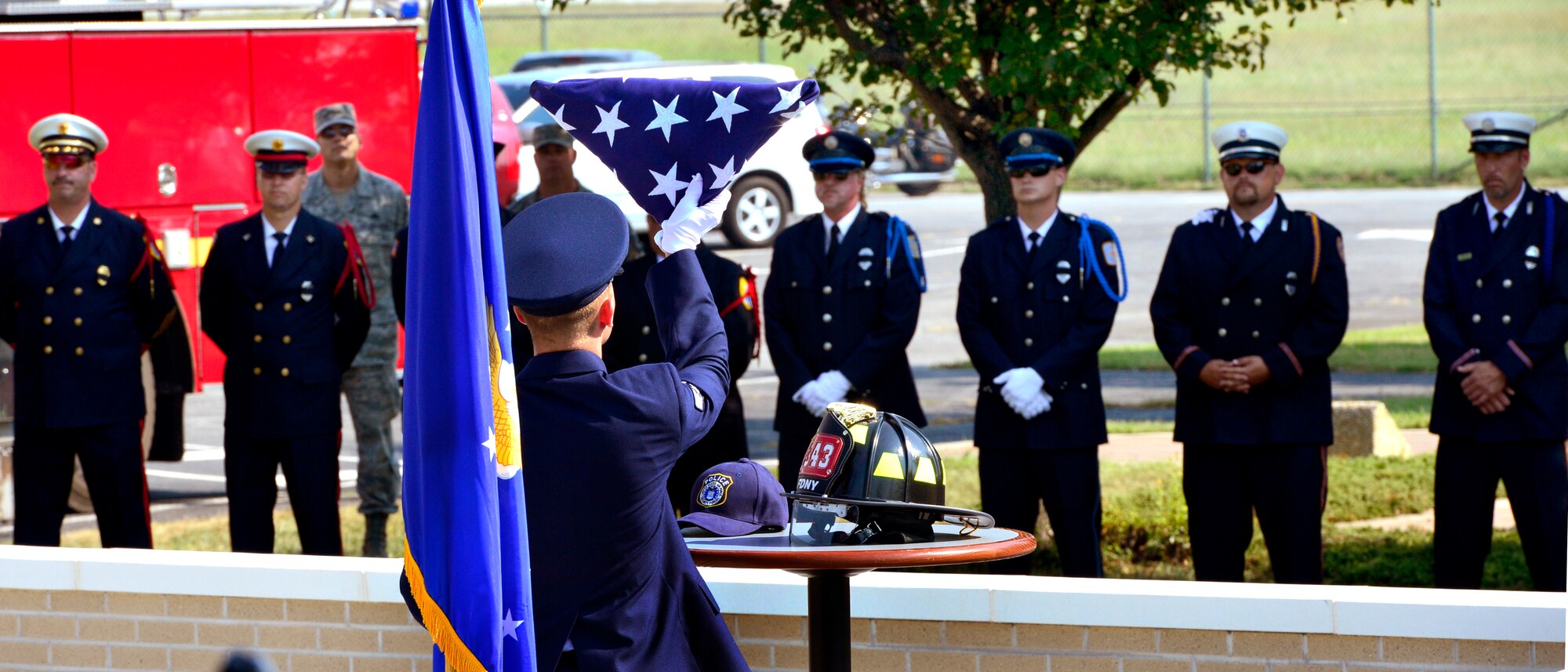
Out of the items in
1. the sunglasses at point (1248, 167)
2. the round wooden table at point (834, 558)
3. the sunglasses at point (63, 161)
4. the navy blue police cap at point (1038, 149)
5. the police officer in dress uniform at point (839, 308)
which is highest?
the sunglasses at point (63, 161)

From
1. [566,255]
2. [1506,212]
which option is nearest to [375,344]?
[1506,212]

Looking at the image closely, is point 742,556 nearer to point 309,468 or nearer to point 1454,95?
point 309,468

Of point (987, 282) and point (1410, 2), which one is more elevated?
point (1410, 2)

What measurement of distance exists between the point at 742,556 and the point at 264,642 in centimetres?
186

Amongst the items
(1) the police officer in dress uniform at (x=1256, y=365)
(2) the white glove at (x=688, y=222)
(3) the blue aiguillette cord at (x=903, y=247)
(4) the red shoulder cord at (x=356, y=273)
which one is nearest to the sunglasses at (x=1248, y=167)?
(1) the police officer in dress uniform at (x=1256, y=365)

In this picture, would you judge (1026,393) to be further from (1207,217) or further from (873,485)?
(873,485)

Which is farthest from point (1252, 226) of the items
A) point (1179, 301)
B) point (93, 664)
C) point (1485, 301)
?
point (93, 664)

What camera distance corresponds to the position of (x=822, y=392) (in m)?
6.39

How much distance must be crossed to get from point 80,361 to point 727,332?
2.39 meters

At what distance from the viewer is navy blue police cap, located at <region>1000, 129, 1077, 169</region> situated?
6.20 meters

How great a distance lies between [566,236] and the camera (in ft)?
10.6

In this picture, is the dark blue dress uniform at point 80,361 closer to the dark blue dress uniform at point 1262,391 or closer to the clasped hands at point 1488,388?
the dark blue dress uniform at point 1262,391

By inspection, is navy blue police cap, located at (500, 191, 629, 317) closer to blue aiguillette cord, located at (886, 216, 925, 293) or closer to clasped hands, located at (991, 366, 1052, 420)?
clasped hands, located at (991, 366, 1052, 420)

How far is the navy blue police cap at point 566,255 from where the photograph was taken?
10.3 ft
